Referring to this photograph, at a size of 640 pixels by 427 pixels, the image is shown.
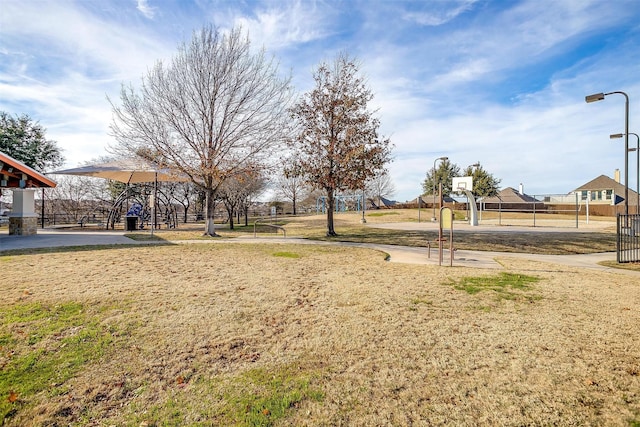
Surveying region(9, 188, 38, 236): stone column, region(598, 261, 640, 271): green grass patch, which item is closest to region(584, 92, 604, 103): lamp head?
region(598, 261, 640, 271): green grass patch

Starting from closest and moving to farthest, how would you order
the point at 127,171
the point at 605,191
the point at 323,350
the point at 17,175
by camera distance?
the point at 323,350, the point at 17,175, the point at 127,171, the point at 605,191

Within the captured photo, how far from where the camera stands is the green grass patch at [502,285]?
18.2 feet

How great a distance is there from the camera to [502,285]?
6.20m

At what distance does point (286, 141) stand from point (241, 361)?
13.1 meters

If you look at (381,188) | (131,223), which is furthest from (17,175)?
(381,188)

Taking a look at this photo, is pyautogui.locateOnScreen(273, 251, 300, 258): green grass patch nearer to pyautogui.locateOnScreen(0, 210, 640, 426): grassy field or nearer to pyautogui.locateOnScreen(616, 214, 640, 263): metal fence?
pyautogui.locateOnScreen(0, 210, 640, 426): grassy field

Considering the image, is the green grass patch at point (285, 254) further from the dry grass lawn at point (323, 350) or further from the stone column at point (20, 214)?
the stone column at point (20, 214)

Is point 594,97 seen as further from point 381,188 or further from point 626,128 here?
point 381,188

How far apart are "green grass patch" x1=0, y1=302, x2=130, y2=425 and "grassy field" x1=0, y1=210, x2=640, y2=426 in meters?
0.02

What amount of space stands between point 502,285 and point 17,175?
17.6 metres

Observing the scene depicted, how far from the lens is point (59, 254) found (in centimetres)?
921

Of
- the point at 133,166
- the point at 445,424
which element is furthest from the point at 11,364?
the point at 133,166

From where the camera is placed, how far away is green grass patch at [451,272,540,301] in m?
5.54

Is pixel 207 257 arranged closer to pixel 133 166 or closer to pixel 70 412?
pixel 70 412
